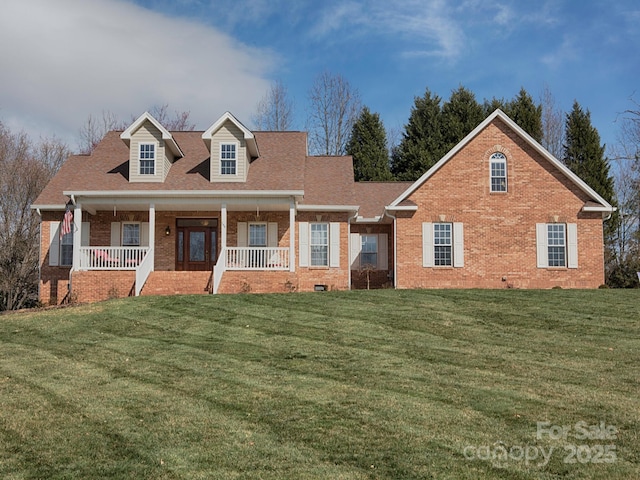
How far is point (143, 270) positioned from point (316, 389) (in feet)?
41.5

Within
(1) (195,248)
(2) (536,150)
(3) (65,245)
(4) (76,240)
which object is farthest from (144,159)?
(2) (536,150)

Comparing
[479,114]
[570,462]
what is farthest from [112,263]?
[479,114]

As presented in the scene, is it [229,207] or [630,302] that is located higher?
[229,207]

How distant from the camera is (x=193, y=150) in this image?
77.9 ft

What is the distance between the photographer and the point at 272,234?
22703mm

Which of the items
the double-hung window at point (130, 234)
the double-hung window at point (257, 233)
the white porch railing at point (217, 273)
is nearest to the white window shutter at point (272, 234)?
the double-hung window at point (257, 233)

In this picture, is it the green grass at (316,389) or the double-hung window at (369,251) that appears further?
the double-hung window at (369,251)

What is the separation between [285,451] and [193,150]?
19032 mm

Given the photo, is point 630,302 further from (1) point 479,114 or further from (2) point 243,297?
(1) point 479,114

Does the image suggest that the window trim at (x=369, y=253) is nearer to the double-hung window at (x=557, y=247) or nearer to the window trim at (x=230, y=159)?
the window trim at (x=230, y=159)

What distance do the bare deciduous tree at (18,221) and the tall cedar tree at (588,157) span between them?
28830mm

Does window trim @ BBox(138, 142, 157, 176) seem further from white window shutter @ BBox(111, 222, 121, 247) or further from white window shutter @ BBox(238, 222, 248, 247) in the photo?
white window shutter @ BBox(238, 222, 248, 247)

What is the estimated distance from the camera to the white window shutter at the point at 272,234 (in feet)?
74.2

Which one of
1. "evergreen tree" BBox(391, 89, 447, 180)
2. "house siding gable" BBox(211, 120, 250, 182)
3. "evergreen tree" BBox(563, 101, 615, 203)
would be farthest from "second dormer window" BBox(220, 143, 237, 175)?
"evergreen tree" BBox(563, 101, 615, 203)
